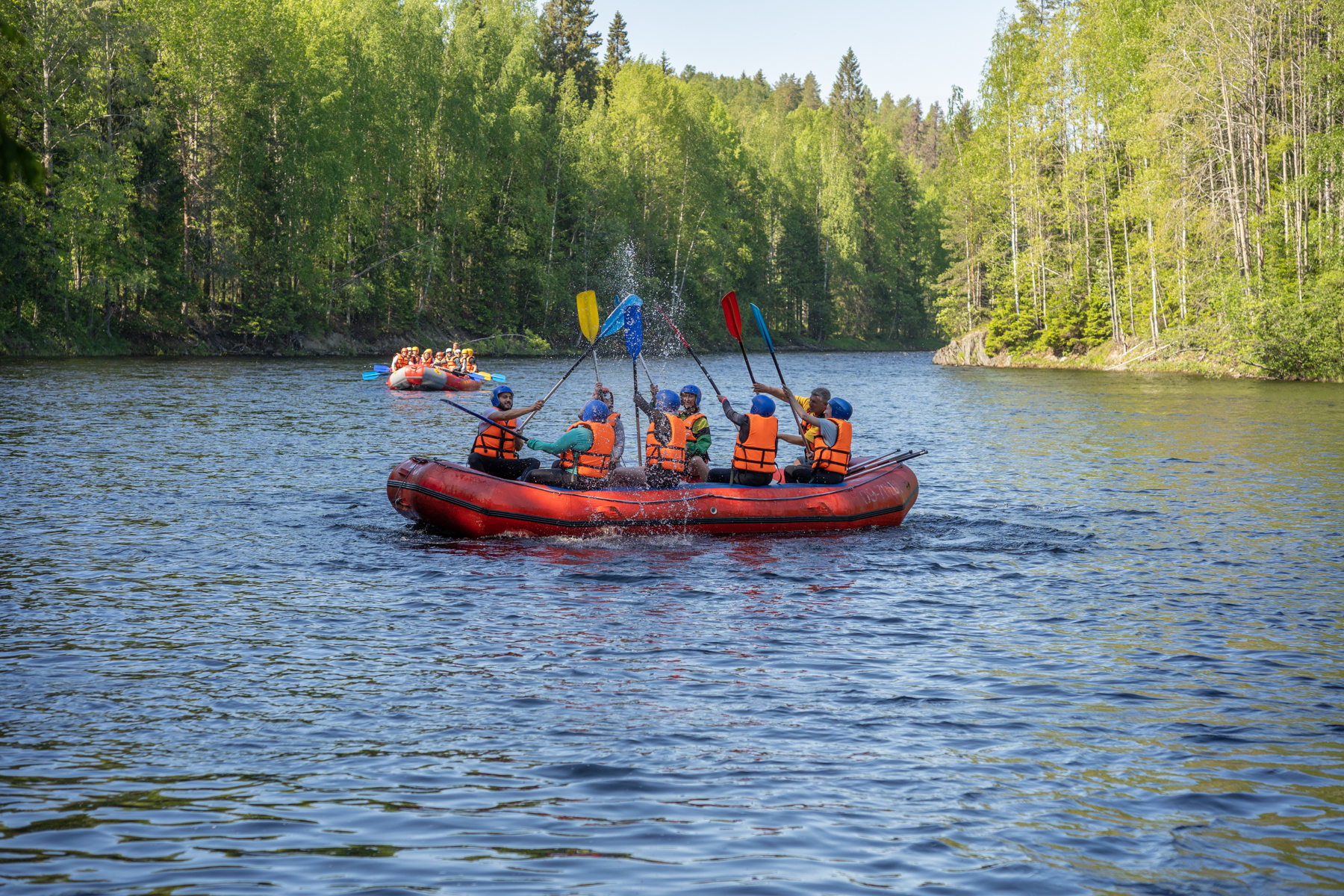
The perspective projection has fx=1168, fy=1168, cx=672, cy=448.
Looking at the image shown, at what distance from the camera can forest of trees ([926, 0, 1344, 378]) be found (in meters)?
31.0

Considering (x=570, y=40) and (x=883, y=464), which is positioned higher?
(x=570, y=40)

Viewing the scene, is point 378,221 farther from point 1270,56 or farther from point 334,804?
point 334,804

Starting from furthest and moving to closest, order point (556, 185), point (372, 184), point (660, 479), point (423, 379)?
point (556, 185), point (372, 184), point (423, 379), point (660, 479)

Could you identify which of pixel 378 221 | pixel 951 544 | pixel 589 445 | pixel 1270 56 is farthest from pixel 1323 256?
pixel 378 221

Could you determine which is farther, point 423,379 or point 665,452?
point 423,379

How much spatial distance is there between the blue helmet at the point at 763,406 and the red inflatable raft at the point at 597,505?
761mm

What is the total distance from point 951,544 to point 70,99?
32.5 metres

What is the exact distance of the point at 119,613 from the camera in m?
8.36

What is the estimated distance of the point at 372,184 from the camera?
1802 inches

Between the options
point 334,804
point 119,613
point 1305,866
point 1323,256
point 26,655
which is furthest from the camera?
point 1323,256

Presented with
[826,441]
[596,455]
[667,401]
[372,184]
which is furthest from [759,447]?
[372,184]

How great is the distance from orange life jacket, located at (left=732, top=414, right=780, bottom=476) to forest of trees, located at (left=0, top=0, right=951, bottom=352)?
18889 millimetres

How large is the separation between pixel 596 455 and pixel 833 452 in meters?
2.59

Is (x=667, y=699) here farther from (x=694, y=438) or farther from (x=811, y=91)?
(x=811, y=91)
